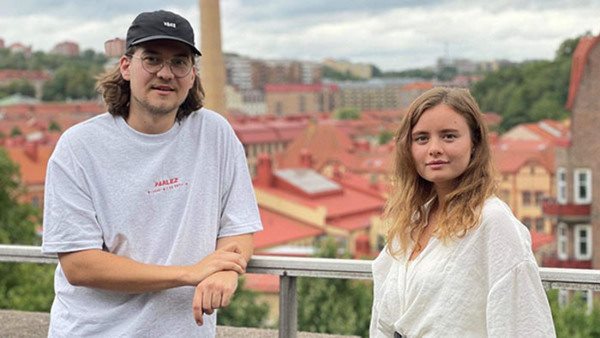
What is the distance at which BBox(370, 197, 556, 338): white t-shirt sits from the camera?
154cm

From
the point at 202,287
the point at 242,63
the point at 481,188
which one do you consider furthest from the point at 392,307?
the point at 242,63

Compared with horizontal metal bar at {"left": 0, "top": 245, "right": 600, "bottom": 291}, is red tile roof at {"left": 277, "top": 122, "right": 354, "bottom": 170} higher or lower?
lower

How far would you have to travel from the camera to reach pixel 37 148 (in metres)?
75.8

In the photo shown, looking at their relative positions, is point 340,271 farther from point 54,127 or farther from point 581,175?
point 54,127

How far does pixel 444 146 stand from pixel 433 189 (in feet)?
0.35

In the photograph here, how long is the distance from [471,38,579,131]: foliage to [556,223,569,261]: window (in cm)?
4283

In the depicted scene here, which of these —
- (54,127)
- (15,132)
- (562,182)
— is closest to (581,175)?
(562,182)

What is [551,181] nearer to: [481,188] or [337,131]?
[337,131]

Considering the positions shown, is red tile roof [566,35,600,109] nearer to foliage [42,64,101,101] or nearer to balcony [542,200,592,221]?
balcony [542,200,592,221]

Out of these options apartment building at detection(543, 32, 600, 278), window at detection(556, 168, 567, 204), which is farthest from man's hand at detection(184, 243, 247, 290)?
window at detection(556, 168, 567, 204)

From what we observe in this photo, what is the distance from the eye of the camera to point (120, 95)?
1955 millimetres

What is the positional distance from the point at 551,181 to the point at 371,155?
2211cm

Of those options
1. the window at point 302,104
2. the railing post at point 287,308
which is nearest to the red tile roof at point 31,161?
the window at point 302,104

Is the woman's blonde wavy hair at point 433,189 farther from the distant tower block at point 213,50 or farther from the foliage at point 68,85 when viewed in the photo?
the foliage at point 68,85
